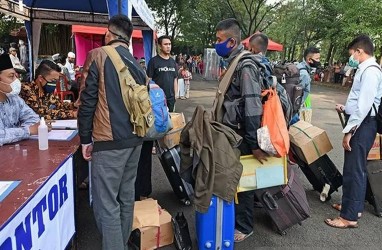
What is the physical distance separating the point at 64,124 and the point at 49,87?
3.32ft

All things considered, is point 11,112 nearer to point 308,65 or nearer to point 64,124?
point 64,124

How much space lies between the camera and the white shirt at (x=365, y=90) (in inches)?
126

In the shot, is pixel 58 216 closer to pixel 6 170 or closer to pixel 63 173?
pixel 63 173

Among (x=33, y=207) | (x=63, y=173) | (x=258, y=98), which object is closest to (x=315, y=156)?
(x=258, y=98)

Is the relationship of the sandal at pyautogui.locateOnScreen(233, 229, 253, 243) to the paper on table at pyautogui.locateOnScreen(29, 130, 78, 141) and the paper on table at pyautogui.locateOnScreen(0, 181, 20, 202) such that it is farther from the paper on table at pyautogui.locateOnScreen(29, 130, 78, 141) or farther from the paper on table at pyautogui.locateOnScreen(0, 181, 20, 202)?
the paper on table at pyautogui.locateOnScreen(0, 181, 20, 202)

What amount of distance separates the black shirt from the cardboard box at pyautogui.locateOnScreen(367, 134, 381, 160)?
3.09m

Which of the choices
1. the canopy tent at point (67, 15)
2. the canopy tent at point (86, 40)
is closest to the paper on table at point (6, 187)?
the canopy tent at point (67, 15)

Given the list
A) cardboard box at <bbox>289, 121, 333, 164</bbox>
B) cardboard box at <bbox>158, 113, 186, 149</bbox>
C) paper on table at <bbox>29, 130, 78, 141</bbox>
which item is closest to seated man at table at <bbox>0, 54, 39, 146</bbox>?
paper on table at <bbox>29, 130, 78, 141</bbox>

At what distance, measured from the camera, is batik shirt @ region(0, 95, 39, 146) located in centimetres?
272

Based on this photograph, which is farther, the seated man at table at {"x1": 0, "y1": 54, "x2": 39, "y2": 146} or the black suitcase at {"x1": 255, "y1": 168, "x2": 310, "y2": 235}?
the black suitcase at {"x1": 255, "y1": 168, "x2": 310, "y2": 235}

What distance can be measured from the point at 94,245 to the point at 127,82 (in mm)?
1596

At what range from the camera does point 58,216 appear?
2330 mm

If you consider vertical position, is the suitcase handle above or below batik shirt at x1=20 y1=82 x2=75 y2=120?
below

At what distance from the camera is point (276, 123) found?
2852 mm
